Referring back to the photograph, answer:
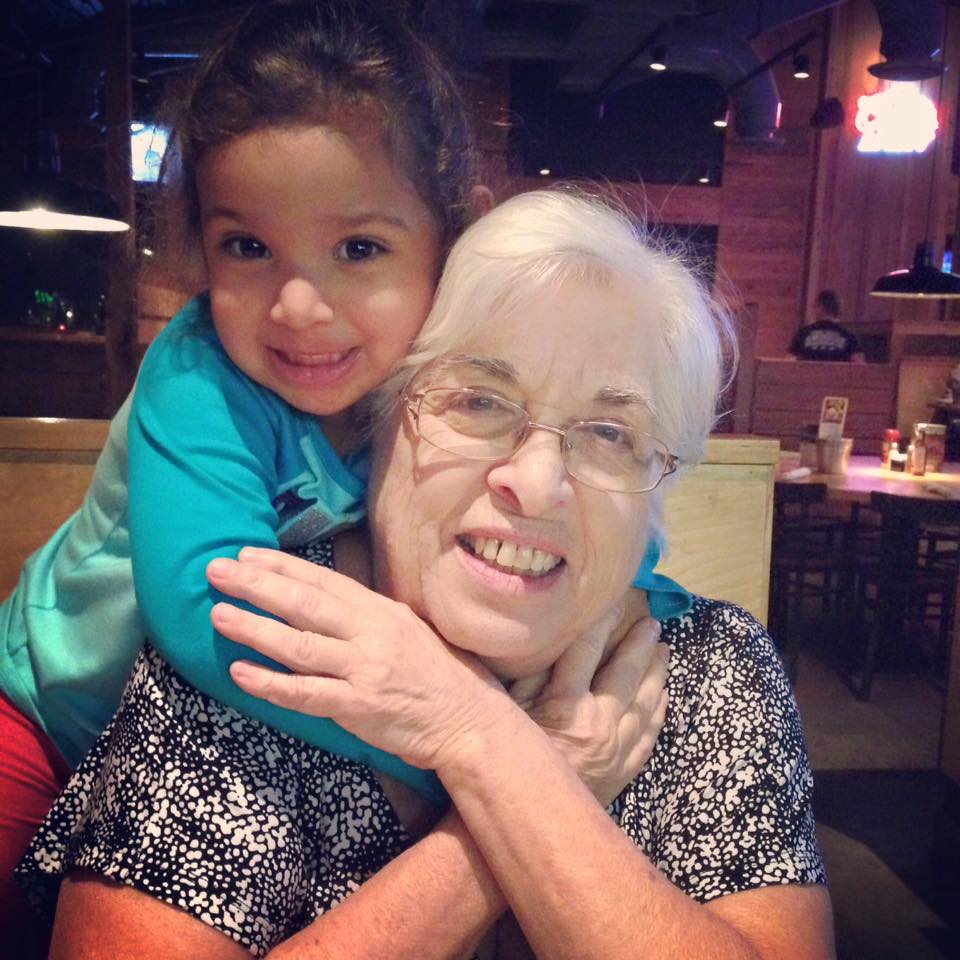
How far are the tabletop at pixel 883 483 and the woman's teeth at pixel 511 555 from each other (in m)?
4.15

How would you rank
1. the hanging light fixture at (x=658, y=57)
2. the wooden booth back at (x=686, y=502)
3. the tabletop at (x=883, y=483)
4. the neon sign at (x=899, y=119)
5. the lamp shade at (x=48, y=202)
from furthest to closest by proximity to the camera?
the neon sign at (x=899, y=119), the hanging light fixture at (x=658, y=57), the tabletop at (x=883, y=483), the lamp shade at (x=48, y=202), the wooden booth back at (x=686, y=502)

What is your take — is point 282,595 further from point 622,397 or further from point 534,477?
point 622,397

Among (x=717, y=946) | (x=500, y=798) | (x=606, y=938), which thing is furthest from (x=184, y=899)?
(x=717, y=946)

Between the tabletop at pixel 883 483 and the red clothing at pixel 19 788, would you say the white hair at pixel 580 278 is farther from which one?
the tabletop at pixel 883 483

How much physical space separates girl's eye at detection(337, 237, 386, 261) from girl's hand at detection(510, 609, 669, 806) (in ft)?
2.01

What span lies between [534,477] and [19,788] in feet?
3.21

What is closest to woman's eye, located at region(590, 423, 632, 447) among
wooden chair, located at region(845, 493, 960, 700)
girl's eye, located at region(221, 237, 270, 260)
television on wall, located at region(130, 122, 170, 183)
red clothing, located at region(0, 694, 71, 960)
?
girl's eye, located at region(221, 237, 270, 260)

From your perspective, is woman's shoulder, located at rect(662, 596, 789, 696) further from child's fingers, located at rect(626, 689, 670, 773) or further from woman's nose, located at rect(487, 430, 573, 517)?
woman's nose, located at rect(487, 430, 573, 517)

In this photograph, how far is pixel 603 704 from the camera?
4.04 ft

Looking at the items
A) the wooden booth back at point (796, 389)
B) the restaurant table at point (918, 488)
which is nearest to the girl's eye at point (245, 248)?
the restaurant table at point (918, 488)

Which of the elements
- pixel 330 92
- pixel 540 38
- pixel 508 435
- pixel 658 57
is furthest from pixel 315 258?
pixel 658 57

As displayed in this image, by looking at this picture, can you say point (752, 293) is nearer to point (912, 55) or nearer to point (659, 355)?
point (912, 55)

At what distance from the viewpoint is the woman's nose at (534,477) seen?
114 centimetres

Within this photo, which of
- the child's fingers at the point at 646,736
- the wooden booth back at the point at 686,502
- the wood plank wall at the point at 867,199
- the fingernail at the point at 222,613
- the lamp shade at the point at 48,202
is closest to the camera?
the fingernail at the point at 222,613
